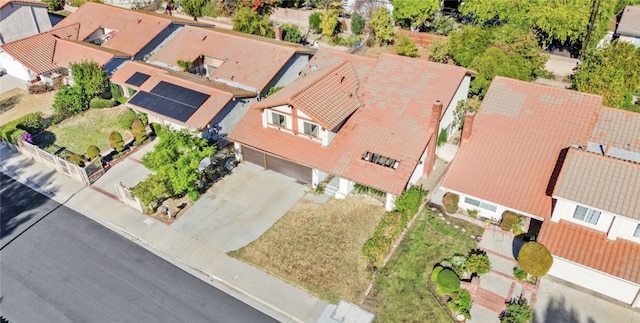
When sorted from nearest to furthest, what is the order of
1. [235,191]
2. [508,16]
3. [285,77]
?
[235,191] → [285,77] → [508,16]

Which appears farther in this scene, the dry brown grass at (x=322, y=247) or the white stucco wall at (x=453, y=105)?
the white stucco wall at (x=453, y=105)

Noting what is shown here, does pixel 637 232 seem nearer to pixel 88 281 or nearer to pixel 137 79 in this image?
pixel 88 281

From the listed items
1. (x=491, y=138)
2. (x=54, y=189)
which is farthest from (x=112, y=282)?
(x=491, y=138)

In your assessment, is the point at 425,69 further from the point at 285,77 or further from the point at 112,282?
the point at 112,282

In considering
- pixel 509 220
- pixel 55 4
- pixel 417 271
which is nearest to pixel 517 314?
pixel 417 271

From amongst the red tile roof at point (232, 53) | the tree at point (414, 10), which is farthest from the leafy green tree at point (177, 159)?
the tree at point (414, 10)

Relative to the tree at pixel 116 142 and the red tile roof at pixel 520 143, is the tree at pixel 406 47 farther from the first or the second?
the tree at pixel 116 142

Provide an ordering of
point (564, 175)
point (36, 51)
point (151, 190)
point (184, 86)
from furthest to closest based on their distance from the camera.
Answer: point (36, 51) → point (184, 86) → point (151, 190) → point (564, 175)
